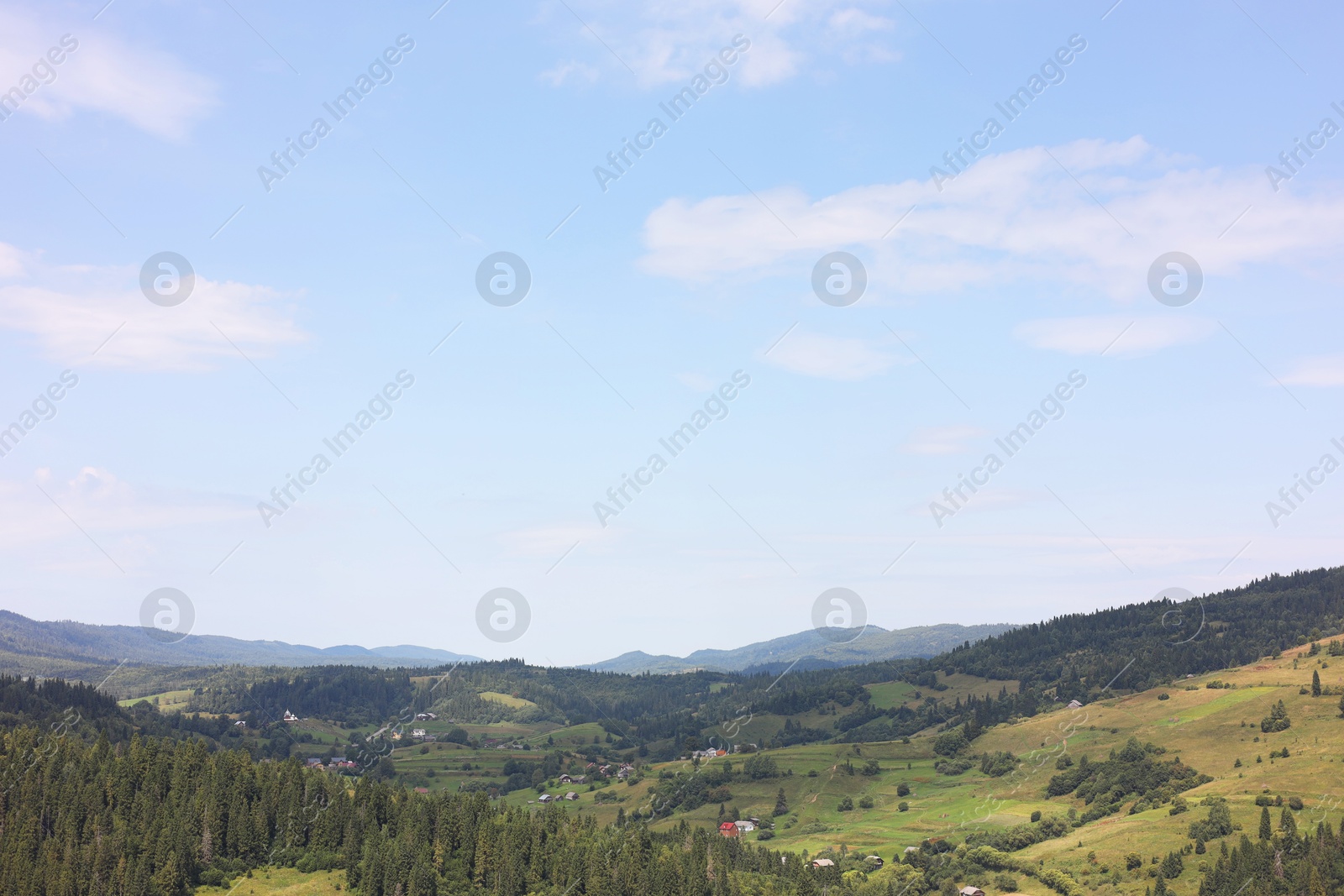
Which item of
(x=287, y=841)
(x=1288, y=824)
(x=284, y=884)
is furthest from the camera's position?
(x=1288, y=824)

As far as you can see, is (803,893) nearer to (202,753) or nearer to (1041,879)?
(1041,879)

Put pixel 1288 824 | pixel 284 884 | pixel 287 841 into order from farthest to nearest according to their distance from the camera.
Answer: pixel 1288 824 < pixel 287 841 < pixel 284 884

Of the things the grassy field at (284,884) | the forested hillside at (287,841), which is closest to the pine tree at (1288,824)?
the forested hillside at (287,841)

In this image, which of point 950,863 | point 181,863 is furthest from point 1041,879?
point 181,863

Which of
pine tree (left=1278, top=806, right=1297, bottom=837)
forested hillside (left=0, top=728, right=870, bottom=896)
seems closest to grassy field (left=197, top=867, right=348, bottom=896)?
forested hillside (left=0, top=728, right=870, bottom=896)

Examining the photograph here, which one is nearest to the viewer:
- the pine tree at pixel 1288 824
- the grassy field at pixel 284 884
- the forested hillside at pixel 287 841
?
the forested hillside at pixel 287 841

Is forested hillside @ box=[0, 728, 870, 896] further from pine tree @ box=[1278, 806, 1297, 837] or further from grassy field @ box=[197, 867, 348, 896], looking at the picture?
pine tree @ box=[1278, 806, 1297, 837]

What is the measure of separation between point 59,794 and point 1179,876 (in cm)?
18862

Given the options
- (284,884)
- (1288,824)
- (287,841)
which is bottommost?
(1288,824)

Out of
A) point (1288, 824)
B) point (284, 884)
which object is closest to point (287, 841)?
point (284, 884)

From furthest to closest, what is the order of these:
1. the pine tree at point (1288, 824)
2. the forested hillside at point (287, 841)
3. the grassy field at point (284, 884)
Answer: the pine tree at point (1288, 824), the grassy field at point (284, 884), the forested hillside at point (287, 841)

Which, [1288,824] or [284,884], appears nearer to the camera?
[284,884]

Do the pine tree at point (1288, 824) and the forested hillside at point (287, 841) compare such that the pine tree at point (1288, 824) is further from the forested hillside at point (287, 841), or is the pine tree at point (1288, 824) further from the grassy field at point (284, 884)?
the grassy field at point (284, 884)

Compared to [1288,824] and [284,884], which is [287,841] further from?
[1288,824]
